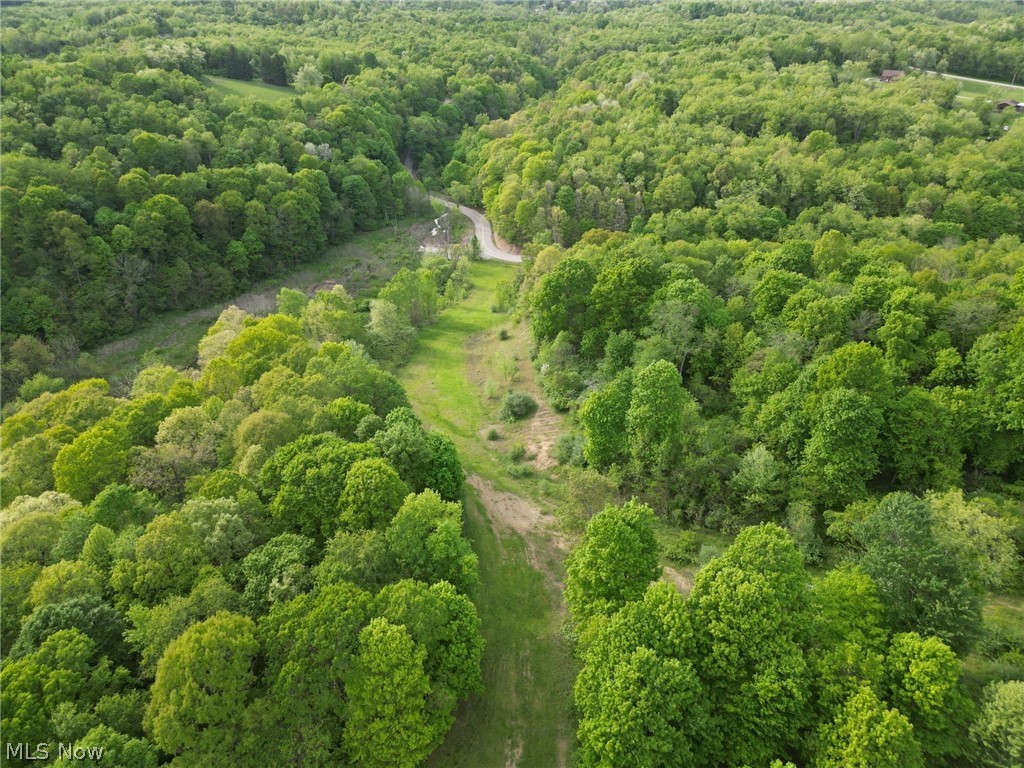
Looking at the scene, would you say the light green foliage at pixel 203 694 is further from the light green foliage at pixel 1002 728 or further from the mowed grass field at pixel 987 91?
the mowed grass field at pixel 987 91

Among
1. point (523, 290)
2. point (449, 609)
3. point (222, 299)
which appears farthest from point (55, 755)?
Result: point (222, 299)

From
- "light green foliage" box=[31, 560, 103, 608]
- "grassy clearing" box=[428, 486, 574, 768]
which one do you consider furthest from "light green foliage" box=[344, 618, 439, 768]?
"light green foliage" box=[31, 560, 103, 608]

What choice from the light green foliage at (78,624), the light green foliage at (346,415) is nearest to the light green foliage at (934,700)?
the light green foliage at (346,415)

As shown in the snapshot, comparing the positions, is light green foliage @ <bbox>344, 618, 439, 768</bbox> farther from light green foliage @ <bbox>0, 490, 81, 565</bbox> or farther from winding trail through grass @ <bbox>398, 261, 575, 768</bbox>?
light green foliage @ <bbox>0, 490, 81, 565</bbox>

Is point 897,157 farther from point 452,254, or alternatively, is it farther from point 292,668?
point 292,668

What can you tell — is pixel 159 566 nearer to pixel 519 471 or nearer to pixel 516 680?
pixel 516 680

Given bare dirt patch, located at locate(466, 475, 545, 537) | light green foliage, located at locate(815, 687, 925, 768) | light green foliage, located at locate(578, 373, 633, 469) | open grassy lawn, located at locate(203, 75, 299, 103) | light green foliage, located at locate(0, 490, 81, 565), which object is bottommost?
bare dirt patch, located at locate(466, 475, 545, 537)
